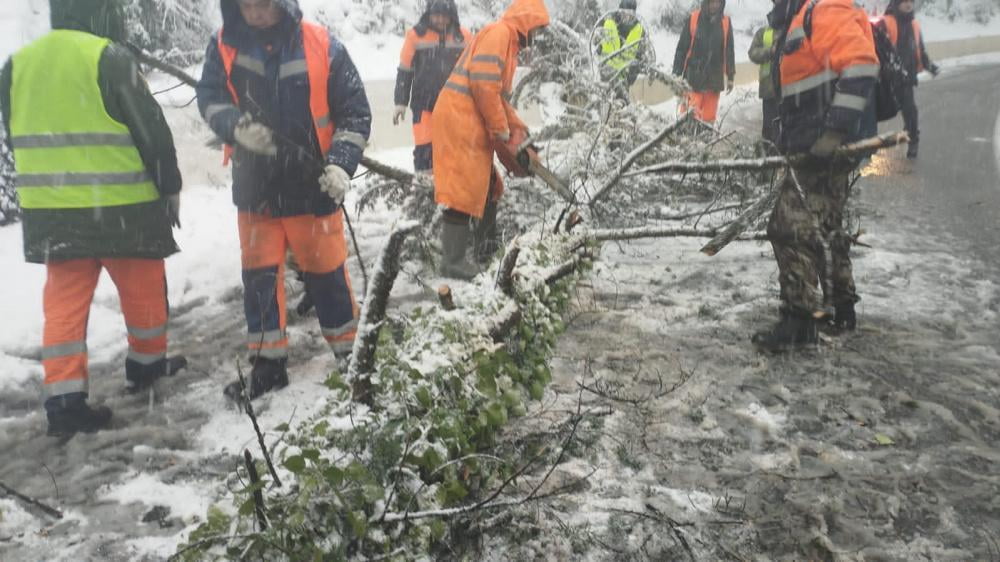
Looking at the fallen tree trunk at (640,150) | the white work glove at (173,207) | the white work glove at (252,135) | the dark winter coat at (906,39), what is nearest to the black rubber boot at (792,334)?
the fallen tree trunk at (640,150)

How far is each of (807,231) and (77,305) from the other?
371 centimetres

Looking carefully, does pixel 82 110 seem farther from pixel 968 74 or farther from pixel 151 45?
pixel 968 74

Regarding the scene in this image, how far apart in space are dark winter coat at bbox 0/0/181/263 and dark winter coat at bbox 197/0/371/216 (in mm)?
284

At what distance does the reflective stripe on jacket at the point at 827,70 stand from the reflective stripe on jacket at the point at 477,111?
1.54 m

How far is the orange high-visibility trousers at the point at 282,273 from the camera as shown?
11.0 ft

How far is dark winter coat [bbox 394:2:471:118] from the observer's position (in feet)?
19.2

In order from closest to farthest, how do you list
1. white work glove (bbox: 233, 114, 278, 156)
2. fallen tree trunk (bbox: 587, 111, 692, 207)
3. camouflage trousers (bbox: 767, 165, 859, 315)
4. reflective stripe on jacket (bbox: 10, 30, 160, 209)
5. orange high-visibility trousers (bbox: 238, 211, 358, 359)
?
reflective stripe on jacket (bbox: 10, 30, 160, 209) < white work glove (bbox: 233, 114, 278, 156) < orange high-visibility trousers (bbox: 238, 211, 358, 359) < camouflage trousers (bbox: 767, 165, 859, 315) < fallen tree trunk (bbox: 587, 111, 692, 207)

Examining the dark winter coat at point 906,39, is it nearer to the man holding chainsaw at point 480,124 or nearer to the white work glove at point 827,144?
the white work glove at point 827,144

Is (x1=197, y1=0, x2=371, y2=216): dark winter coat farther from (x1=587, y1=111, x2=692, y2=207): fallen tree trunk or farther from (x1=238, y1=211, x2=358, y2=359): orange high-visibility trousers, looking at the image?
(x1=587, y1=111, x2=692, y2=207): fallen tree trunk

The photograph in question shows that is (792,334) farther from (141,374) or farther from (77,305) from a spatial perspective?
(77,305)

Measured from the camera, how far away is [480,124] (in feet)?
14.3

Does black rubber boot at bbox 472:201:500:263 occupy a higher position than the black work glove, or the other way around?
the black work glove

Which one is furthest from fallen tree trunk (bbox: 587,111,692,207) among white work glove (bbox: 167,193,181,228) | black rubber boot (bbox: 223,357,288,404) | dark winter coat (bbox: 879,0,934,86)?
dark winter coat (bbox: 879,0,934,86)

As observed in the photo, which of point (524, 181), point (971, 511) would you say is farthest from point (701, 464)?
point (524, 181)
